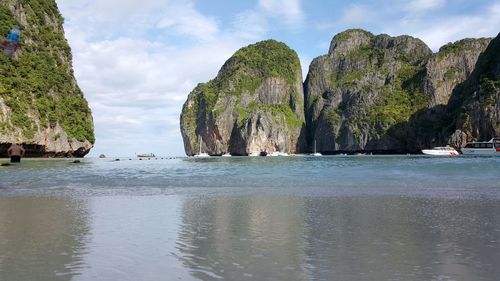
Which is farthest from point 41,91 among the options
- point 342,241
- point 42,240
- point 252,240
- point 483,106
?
point 483,106

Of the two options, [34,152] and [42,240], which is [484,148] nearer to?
[34,152]

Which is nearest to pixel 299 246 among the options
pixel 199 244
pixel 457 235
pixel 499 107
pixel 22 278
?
pixel 199 244

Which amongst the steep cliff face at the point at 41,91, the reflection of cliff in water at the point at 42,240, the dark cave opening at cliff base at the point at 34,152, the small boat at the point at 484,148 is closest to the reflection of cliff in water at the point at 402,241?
the reflection of cliff in water at the point at 42,240

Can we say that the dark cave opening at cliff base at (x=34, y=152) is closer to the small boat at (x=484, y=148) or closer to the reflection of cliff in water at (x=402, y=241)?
the reflection of cliff in water at (x=402, y=241)

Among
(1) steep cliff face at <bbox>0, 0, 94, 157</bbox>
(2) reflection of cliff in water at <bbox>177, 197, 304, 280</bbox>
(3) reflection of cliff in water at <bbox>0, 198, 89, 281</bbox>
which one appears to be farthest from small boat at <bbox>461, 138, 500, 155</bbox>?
(3) reflection of cliff in water at <bbox>0, 198, 89, 281</bbox>

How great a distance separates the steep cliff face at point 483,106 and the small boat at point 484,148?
16.6 m

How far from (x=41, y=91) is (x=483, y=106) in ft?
468

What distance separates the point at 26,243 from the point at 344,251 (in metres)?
7.84

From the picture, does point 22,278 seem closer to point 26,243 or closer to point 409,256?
point 26,243

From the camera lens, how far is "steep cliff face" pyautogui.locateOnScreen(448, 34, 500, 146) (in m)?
158

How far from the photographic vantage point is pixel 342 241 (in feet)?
38.2

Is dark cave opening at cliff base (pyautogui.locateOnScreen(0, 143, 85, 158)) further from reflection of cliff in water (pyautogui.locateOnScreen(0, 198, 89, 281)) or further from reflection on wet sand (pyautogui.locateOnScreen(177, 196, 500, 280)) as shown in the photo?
reflection on wet sand (pyautogui.locateOnScreen(177, 196, 500, 280))

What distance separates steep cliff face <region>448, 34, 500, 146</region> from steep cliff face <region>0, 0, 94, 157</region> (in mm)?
130314

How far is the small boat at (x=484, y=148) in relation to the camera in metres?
136
